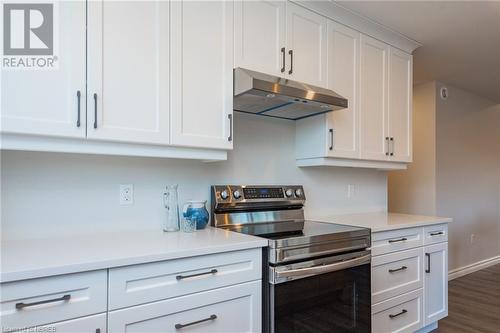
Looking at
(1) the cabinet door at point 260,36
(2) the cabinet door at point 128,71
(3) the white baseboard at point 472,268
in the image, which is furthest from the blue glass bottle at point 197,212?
(3) the white baseboard at point 472,268

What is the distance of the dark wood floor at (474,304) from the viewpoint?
8.75ft

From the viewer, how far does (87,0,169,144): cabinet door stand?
141cm

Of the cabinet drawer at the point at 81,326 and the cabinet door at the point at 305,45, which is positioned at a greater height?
the cabinet door at the point at 305,45

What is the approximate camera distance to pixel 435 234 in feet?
8.29

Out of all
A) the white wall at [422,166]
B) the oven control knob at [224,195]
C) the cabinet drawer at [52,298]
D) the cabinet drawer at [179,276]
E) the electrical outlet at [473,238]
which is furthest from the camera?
the electrical outlet at [473,238]

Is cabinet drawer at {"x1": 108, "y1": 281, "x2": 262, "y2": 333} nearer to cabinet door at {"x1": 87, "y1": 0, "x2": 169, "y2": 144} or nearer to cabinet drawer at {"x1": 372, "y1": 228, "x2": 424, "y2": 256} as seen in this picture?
cabinet door at {"x1": 87, "y1": 0, "x2": 169, "y2": 144}

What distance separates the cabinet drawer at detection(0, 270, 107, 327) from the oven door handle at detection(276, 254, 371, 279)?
2.58 ft

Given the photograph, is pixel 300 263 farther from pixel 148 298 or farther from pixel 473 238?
pixel 473 238

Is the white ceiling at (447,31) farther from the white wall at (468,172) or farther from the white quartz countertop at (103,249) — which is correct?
the white quartz countertop at (103,249)

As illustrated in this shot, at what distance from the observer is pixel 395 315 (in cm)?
222

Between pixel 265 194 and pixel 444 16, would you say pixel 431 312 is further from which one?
pixel 444 16

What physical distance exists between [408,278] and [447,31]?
1.95m

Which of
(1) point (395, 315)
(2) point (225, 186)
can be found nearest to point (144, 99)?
(2) point (225, 186)

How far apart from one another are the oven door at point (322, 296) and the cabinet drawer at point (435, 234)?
0.81m
